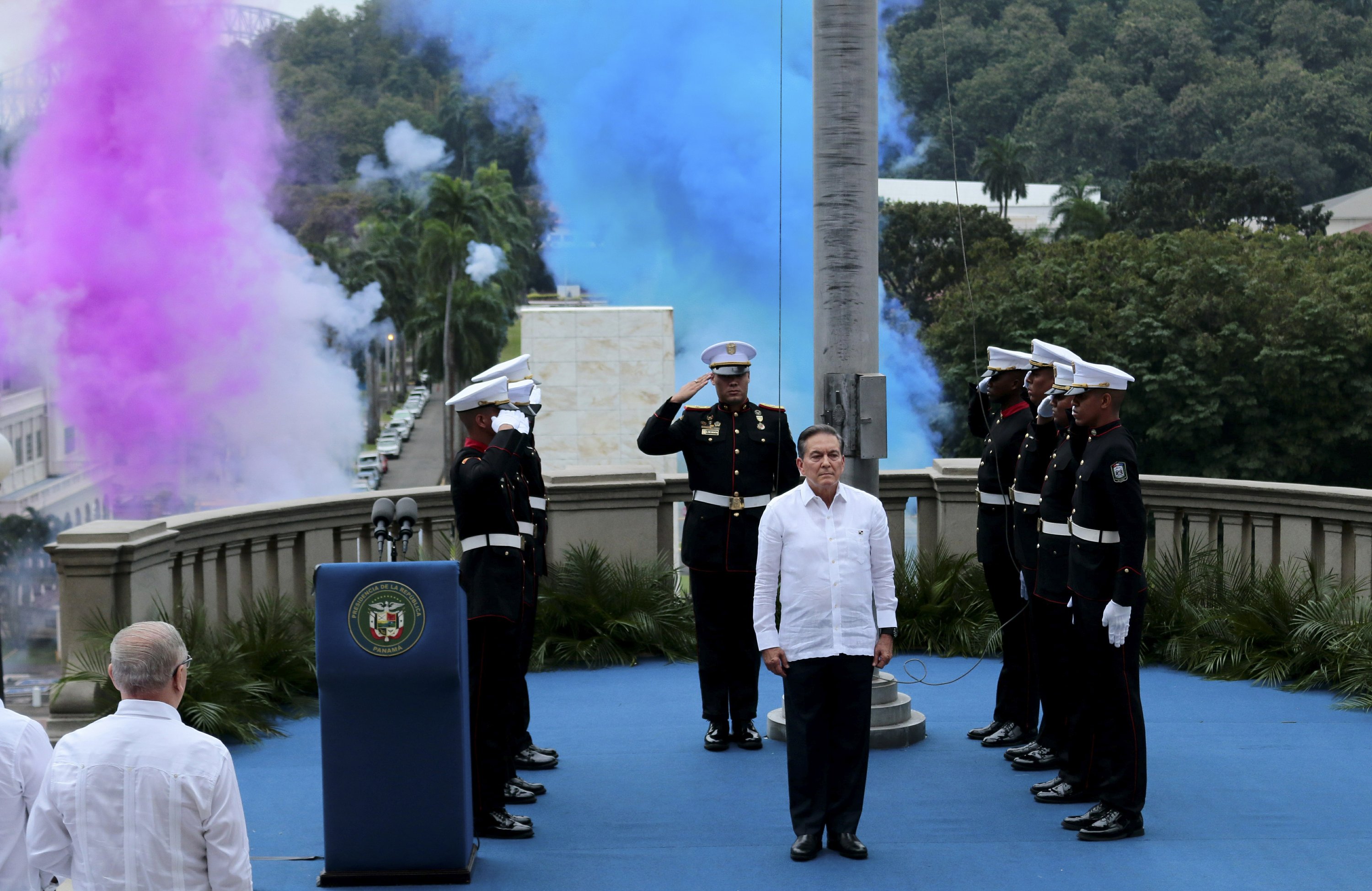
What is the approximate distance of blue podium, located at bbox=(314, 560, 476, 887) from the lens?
504 centimetres

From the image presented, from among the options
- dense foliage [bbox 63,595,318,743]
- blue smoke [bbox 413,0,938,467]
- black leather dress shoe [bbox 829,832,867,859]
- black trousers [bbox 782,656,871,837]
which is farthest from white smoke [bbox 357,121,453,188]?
black leather dress shoe [bbox 829,832,867,859]

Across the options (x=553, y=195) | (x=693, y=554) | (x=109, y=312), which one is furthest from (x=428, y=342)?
(x=693, y=554)

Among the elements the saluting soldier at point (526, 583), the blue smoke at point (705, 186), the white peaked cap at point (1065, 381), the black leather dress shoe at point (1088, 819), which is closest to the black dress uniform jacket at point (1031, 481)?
the white peaked cap at point (1065, 381)

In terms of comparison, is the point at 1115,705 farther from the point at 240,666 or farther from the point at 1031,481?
the point at 240,666

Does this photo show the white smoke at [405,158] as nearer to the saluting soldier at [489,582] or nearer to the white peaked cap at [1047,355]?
the white peaked cap at [1047,355]

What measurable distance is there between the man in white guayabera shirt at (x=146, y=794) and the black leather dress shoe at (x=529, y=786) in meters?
3.36

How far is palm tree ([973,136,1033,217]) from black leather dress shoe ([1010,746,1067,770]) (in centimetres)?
7899

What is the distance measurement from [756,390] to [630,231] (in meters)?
18.8

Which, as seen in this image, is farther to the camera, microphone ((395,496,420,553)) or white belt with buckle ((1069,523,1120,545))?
white belt with buckle ((1069,523,1120,545))

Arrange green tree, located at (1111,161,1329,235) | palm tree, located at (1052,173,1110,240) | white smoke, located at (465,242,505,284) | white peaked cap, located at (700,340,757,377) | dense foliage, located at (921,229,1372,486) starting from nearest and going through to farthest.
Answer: white peaked cap, located at (700,340,757,377) < dense foliage, located at (921,229,1372,486) < green tree, located at (1111,161,1329,235) < palm tree, located at (1052,173,1110,240) < white smoke, located at (465,242,505,284)

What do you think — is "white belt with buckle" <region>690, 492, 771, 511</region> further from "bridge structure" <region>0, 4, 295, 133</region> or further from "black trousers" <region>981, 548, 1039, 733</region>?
"bridge structure" <region>0, 4, 295, 133</region>

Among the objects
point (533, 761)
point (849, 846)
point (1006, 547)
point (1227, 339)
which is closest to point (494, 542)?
point (533, 761)

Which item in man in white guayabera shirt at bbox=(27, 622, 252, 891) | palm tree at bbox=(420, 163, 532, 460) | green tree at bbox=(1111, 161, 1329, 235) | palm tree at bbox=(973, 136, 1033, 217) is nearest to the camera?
man in white guayabera shirt at bbox=(27, 622, 252, 891)

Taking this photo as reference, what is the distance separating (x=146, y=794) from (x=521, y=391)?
3.54 meters
